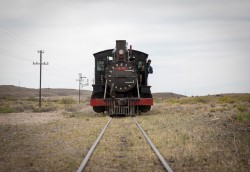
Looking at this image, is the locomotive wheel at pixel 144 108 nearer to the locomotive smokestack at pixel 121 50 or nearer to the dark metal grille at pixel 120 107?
the dark metal grille at pixel 120 107

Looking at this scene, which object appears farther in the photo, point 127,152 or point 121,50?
point 121,50

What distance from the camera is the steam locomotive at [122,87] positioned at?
2122 cm

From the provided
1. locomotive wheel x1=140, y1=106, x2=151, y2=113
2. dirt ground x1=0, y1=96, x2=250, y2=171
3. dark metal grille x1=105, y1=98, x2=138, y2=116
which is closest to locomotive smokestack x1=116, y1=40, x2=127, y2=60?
dark metal grille x1=105, y1=98, x2=138, y2=116

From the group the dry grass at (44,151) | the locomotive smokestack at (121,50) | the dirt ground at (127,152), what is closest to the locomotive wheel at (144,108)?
the locomotive smokestack at (121,50)

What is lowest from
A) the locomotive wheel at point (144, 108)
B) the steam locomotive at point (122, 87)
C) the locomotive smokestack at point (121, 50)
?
the locomotive wheel at point (144, 108)

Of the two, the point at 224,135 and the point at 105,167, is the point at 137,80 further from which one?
the point at 105,167

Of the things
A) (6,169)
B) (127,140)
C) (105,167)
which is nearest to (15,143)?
(127,140)

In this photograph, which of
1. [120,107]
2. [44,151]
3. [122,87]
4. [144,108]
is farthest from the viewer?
[144,108]

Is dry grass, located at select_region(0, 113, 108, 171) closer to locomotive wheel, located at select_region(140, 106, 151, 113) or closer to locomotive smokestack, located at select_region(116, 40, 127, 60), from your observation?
locomotive smokestack, located at select_region(116, 40, 127, 60)

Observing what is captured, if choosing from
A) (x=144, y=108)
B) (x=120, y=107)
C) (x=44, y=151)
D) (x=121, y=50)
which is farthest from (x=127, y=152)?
(x=144, y=108)

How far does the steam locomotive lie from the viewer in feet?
69.6

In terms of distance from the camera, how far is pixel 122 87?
2131 centimetres

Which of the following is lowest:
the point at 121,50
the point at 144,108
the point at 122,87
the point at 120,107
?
the point at 144,108

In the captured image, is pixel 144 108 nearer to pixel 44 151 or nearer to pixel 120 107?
pixel 120 107
